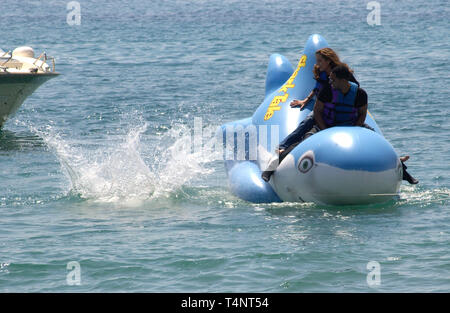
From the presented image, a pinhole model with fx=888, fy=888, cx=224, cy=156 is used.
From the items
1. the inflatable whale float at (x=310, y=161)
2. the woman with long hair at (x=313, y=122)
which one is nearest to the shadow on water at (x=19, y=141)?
the inflatable whale float at (x=310, y=161)

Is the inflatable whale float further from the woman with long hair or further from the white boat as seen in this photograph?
the white boat

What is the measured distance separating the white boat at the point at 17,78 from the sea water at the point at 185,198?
0.59 meters

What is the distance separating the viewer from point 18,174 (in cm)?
1152

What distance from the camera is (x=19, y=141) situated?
14.5 m

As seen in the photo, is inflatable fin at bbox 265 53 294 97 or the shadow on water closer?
inflatable fin at bbox 265 53 294 97

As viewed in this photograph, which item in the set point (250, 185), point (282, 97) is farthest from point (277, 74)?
point (250, 185)

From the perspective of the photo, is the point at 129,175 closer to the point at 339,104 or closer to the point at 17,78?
the point at 339,104

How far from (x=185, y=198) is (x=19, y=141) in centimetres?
555

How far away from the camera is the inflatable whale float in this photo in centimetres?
843

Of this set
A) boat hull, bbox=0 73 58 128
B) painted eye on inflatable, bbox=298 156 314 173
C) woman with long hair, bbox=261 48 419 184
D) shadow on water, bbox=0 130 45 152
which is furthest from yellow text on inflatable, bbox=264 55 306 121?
boat hull, bbox=0 73 58 128

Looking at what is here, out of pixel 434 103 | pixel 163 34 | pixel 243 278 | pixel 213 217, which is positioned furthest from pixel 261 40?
pixel 243 278

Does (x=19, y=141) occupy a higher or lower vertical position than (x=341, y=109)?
higher

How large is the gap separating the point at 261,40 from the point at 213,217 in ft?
68.5
